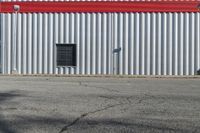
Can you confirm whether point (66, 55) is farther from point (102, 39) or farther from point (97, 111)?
point (97, 111)

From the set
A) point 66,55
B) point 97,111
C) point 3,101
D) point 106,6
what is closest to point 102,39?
point 106,6

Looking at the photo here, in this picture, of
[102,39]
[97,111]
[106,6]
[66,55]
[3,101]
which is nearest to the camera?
[97,111]

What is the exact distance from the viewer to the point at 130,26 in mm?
27984

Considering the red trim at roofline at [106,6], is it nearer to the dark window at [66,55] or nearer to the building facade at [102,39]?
the building facade at [102,39]

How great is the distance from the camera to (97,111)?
37.1 ft

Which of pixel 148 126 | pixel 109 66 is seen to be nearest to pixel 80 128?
pixel 148 126

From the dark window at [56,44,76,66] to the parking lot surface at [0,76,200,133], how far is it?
12.7 metres

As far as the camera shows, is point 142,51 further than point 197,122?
Yes

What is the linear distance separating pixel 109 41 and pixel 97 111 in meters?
17.0

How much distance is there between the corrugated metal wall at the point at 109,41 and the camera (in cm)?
2770

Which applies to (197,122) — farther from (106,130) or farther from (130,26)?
(130,26)

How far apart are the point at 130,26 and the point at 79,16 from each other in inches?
108

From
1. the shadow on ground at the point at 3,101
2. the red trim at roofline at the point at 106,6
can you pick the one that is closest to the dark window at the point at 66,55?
the red trim at roofline at the point at 106,6

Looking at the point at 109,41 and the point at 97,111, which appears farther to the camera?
the point at 109,41
